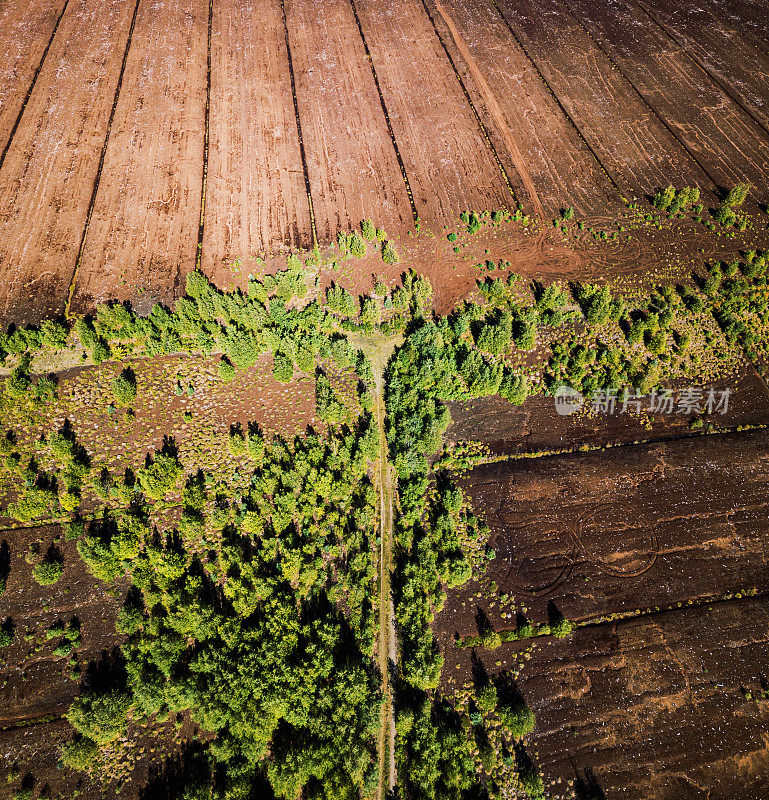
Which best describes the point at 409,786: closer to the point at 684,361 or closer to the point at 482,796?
the point at 482,796

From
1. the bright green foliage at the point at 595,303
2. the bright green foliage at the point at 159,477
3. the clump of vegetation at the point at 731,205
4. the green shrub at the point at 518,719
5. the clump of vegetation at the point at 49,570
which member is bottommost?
the green shrub at the point at 518,719

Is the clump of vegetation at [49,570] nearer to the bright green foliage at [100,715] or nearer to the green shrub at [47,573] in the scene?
the green shrub at [47,573]

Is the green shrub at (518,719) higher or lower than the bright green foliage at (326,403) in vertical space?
lower

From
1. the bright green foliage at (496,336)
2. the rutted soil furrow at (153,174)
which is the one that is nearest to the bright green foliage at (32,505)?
the rutted soil furrow at (153,174)

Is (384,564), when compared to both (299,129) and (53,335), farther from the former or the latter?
(299,129)

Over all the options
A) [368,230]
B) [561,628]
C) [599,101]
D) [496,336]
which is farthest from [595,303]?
[599,101]

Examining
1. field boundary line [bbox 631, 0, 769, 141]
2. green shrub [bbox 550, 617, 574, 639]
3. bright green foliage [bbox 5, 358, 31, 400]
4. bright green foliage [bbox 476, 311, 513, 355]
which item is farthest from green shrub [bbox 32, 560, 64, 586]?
field boundary line [bbox 631, 0, 769, 141]

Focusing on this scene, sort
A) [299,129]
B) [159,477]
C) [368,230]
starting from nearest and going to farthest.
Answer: [159,477]
[368,230]
[299,129]
